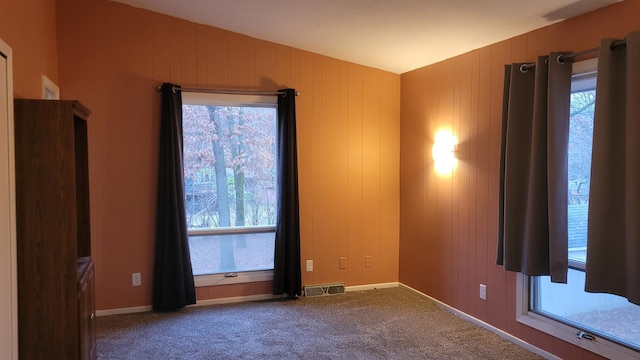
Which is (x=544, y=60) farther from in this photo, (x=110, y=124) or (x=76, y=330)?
(x=110, y=124)

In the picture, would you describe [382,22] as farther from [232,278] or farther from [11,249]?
[11,249]

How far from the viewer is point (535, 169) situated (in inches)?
114

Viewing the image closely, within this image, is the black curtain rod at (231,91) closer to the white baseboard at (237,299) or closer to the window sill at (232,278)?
the window sill at (232,278)

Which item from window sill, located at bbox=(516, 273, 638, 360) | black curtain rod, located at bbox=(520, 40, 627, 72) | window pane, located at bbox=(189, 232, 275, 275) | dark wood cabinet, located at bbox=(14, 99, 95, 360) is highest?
black curtain rod, located at bbox=(520, 40, 627, 72)

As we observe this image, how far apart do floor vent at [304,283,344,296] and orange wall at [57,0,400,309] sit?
7cm

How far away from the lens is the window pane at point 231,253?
420 cm

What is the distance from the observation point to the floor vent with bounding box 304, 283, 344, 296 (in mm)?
4414

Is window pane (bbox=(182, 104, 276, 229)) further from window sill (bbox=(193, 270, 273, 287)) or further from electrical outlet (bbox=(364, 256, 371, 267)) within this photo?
electrical outlet (bbox=(364, 256, 371, 267))

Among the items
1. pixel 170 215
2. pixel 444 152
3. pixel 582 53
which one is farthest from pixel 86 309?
pixel 582 53

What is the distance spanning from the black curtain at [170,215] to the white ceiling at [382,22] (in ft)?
2.87

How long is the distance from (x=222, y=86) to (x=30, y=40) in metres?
1.59

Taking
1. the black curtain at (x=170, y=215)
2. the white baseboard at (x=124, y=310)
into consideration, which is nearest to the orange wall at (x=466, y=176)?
the black curtain at (x=170, y=215)

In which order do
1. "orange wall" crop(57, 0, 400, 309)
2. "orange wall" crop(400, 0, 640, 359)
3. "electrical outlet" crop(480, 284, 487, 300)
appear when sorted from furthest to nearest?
"orange wall" crop(57, 0, 400, 309) → "electrical outlet" crop(480, 284, 487, 300) → "orange wall" crop(400, 0, 640, 359)

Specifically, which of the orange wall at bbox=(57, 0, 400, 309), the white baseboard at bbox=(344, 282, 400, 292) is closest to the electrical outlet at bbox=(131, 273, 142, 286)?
the orange wall at bbox=(57, 0, 400, 309)
